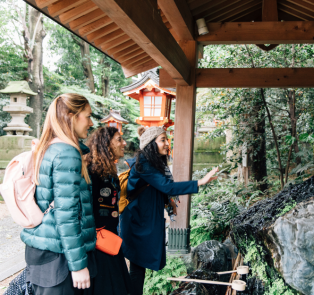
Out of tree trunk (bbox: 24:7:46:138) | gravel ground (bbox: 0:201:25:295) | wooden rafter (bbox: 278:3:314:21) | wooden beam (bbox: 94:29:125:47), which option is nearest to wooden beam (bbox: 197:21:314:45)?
wooden rafter (bbox: 278:3:314:21)

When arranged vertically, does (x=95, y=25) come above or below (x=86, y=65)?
below

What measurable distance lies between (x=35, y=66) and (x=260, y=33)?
10.5 metres

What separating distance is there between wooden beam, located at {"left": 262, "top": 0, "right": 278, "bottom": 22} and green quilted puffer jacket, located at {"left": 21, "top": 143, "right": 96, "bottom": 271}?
3723mm

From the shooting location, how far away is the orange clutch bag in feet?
5.83

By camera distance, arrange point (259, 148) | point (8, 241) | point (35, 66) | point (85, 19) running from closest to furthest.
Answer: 1. point (85, 19)
2. point (8, 241)
3. point (259, 148)
4. point (35, 66)

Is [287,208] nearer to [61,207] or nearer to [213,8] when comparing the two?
[61,207]

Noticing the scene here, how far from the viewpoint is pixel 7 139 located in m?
9.56

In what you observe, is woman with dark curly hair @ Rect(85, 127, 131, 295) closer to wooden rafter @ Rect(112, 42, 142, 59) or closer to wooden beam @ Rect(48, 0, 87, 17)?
wooden beam @ Rect(48, 0, 87, 17)

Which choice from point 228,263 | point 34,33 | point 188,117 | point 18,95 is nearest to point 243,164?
point 188,117

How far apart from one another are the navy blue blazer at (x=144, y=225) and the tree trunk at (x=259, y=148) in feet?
13.6

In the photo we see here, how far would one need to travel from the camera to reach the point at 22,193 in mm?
1484

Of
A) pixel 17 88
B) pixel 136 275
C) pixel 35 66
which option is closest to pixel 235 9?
pixel 136 275

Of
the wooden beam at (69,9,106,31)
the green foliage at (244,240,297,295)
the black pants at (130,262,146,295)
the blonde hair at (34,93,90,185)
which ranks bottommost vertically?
the black pants at (130,262,146,295)

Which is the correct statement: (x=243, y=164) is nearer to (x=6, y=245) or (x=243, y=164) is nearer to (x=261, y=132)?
(x=261, y=132)
